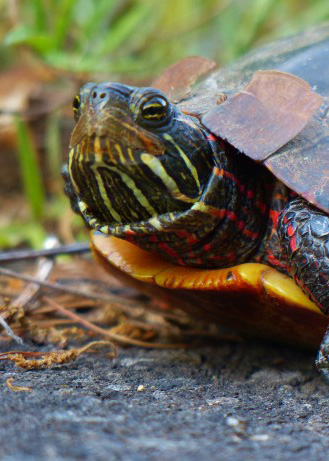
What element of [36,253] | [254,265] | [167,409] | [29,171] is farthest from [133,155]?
[29,171]

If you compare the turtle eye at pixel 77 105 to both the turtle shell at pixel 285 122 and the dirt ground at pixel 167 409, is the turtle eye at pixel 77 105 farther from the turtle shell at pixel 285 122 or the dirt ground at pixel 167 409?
the dirt ground at pixel 167 409

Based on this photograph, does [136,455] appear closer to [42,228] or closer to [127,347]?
[127,347]

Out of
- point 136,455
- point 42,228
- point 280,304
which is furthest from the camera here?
point 42,228

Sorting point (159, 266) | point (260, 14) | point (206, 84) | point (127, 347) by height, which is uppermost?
point (260, 14)

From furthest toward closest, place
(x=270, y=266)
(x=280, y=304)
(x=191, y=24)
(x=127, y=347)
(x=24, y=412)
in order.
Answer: (x=191, y=24)
(x=127, y=347)
(x=270, y=266)
(x=280, y=304)
(x=24, y=412)

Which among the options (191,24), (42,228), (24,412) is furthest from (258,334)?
(191,24)

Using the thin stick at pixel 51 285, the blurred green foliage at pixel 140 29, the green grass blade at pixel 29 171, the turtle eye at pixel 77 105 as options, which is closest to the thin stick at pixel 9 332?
the thin stick at pixel 51 285

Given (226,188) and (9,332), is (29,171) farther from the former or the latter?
(226,188)

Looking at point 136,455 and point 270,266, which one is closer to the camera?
point 136,455

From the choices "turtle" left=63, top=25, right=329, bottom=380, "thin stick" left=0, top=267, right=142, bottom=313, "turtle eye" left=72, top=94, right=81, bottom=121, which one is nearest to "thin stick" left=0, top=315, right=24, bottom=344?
"thin stick" left=0, top=267, right=142, bottom=313
